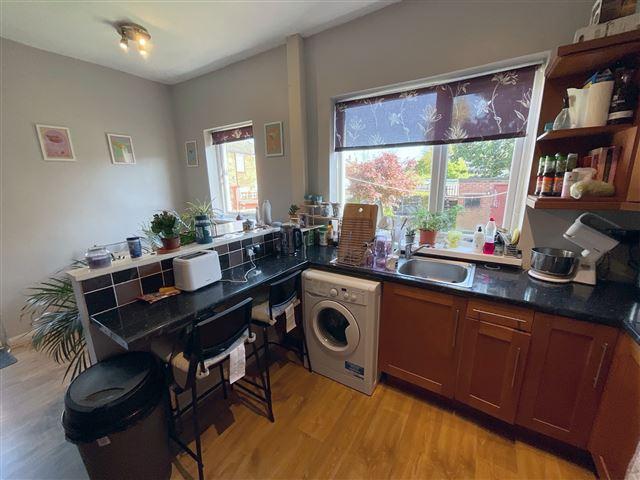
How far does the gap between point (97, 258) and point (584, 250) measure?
2.65 m

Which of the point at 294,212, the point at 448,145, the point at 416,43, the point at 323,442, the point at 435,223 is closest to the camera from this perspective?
the point at 323,442

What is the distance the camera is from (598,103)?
125 centimetres

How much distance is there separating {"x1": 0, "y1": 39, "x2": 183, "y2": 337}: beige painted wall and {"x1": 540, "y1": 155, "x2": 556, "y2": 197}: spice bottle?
4021 mm

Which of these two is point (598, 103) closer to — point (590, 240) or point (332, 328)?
point (590, 240)

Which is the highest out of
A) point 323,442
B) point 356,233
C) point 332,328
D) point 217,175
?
point 217,175

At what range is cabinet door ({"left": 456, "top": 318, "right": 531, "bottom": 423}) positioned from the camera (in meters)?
1.34

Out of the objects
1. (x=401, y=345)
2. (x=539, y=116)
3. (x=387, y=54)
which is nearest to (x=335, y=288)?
(x=401, y=345)

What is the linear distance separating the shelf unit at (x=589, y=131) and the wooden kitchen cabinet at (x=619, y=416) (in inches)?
26.1

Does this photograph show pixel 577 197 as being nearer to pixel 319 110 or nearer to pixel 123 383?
pixel 319 110

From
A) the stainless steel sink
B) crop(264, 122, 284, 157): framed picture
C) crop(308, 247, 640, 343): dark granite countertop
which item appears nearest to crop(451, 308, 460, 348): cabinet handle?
crop(308, 247, 640, 343): dark granite countertop

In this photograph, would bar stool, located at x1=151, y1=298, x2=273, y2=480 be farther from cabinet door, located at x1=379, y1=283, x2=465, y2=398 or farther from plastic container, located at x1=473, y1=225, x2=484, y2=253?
plastic container, located at x1=473, y1=225, x2=484, y2=253

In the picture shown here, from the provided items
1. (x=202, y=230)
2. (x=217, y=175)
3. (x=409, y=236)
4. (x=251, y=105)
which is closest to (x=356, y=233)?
(x=409, y=236)

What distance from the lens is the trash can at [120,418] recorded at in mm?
996

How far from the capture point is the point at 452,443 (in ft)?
4.76
